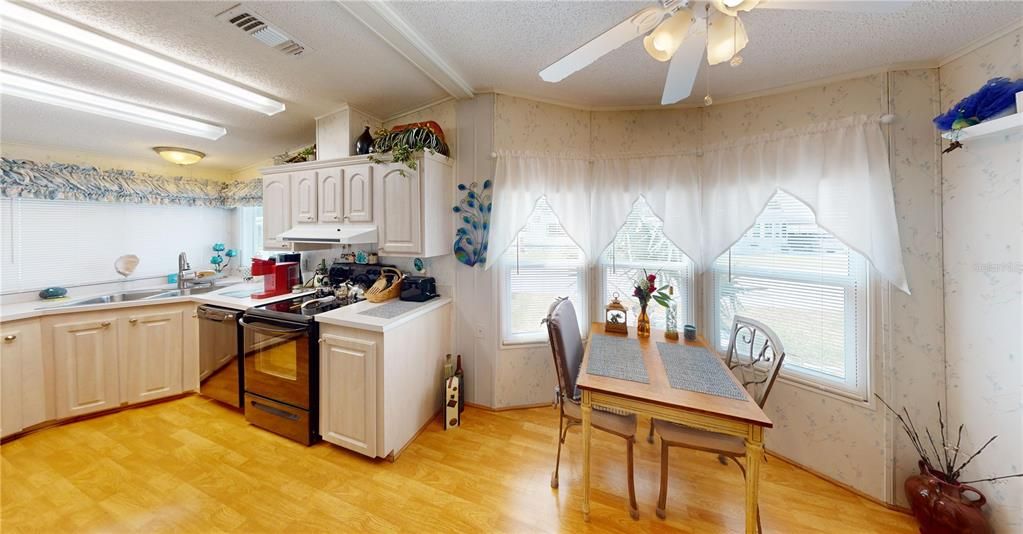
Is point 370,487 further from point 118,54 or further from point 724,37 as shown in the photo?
point 118,54

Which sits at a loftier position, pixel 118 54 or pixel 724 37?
pixel 118 54

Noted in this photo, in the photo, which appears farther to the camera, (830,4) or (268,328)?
(268,328)

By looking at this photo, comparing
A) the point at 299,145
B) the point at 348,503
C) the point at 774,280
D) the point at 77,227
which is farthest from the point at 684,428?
the point at 77,227

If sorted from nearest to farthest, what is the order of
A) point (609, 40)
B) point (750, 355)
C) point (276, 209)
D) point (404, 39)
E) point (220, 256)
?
point (609, 40), point (404, 39), point (750, 355), point (276, 209), point (220, 256)

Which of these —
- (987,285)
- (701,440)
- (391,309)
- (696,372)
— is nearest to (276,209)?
(391,309)

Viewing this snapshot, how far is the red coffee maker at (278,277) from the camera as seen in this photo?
2.67m

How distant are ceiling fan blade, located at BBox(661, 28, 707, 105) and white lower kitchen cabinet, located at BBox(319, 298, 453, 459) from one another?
1.97m

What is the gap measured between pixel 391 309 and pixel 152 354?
2.22 m

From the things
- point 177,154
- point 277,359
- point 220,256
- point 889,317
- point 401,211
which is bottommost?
point 277,359

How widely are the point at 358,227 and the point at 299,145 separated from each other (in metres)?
1.80

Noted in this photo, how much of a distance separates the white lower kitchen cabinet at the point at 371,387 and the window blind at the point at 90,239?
3.14 metres

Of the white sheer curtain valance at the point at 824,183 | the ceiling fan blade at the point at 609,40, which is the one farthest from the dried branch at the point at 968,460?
the ceiling fan blade at the point at 609,40

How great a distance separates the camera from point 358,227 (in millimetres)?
2332

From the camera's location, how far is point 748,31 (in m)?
1.58
